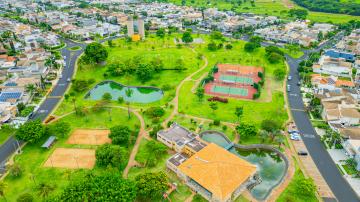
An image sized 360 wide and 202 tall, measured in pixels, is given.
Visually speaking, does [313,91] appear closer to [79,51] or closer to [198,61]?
[198,61]

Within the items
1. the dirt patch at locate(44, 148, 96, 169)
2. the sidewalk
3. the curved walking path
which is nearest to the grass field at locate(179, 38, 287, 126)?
the curved walking path

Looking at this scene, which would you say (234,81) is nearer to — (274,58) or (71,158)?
(274,58)

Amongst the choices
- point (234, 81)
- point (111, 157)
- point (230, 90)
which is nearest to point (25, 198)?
point (111, 157)

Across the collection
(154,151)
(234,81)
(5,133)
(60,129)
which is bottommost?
(5,133)

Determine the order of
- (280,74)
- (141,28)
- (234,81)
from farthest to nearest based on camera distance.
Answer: (141,28) < (234,81) < (280,74)

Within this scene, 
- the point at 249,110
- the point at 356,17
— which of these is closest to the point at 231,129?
the point at 249,110
